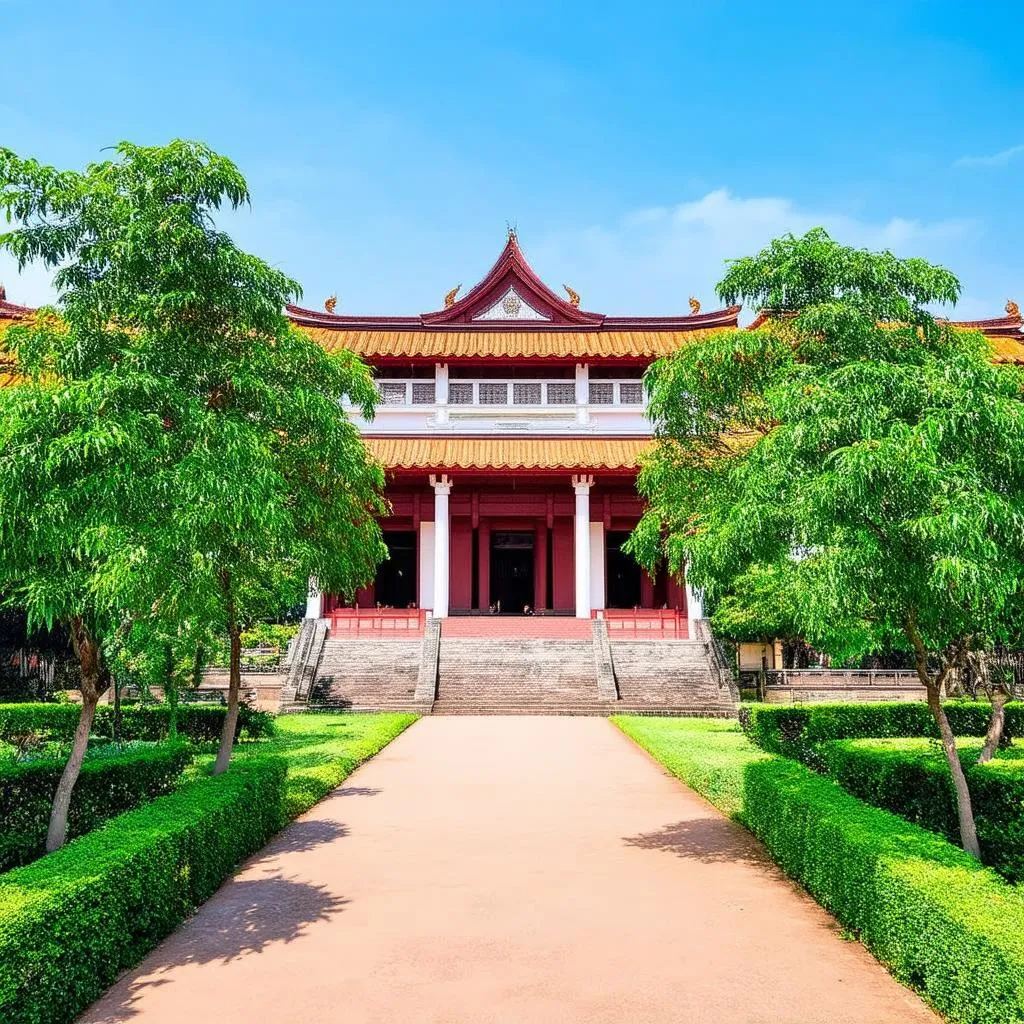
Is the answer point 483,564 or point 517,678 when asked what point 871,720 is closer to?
point 517,678

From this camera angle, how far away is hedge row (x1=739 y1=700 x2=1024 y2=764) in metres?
15.3

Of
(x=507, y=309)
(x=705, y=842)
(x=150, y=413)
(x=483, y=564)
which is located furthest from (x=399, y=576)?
(x=150, y=413)

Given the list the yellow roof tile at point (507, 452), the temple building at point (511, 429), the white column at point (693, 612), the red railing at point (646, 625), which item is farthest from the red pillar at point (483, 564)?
the white column at point (693, 612)

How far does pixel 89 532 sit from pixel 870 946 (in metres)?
5.90

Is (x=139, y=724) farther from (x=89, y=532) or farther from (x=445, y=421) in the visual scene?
(x=445, y=421)

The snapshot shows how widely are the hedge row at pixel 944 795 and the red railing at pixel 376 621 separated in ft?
53.5

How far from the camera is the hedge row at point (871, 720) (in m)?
15.3

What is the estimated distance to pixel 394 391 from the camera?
29.7 m

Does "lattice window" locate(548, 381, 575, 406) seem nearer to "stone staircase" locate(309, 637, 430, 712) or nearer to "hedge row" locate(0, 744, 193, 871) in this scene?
"stone staircase" locate(309, 637, 430, 712)

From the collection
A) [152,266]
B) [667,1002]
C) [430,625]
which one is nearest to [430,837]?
[667,1002]

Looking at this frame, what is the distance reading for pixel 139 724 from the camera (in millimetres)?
16016

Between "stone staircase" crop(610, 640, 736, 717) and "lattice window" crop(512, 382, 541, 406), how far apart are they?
9.48 metres

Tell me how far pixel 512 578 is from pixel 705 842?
23.4 meters

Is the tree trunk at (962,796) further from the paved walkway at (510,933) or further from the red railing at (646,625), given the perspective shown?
the red railing at (646,625)
